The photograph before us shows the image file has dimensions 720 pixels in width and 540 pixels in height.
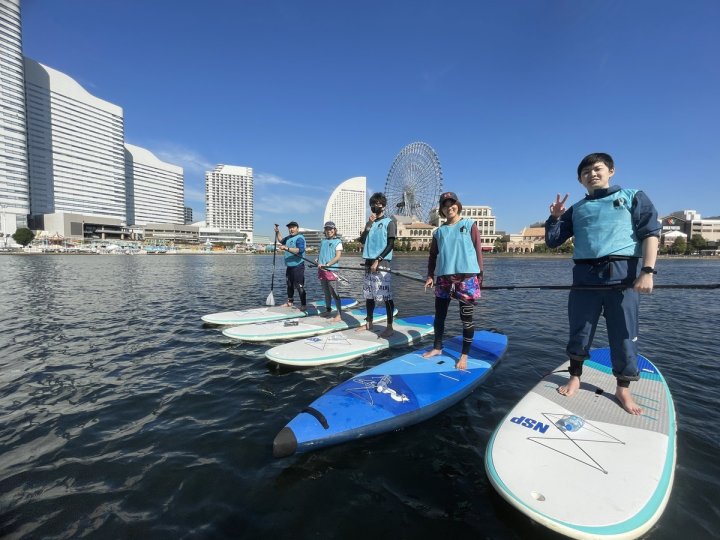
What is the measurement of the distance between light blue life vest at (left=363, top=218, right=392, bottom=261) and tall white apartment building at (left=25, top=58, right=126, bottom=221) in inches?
7034

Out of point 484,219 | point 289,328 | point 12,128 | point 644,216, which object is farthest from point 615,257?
point 12,128

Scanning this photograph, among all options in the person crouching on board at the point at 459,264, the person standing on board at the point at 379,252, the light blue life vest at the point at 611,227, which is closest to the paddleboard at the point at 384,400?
the person crouching on board at the point at 459,264

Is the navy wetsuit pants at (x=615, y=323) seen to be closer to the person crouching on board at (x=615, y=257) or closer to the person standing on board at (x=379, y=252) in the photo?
the person crouching on board at (x=615, y=257)

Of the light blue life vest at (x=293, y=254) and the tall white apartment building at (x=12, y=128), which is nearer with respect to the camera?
the light blue life vest at (x=293, y=254)

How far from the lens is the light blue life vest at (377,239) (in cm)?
814

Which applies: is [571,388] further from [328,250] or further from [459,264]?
[328,250]

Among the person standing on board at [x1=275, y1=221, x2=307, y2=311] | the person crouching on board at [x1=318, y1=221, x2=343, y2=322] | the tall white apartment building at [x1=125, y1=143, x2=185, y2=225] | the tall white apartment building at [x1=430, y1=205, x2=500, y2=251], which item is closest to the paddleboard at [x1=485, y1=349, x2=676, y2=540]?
the person crouching on board at [x1=318, y1=221, x2=343, y2=322]

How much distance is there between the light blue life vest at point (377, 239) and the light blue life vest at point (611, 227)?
15.1ft

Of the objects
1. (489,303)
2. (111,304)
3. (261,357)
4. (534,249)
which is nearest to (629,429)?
(261,357)

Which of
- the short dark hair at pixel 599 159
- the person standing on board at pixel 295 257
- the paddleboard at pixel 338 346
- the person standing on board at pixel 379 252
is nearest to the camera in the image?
the short dark hair at pixel 599 159

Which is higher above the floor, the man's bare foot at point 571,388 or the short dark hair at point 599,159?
the short dark hair at point 599,159

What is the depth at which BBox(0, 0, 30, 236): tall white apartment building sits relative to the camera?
108625 millimetres

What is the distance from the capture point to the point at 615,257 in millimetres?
3969

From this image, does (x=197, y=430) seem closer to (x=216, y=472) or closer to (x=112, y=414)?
(x=216, y=472)
